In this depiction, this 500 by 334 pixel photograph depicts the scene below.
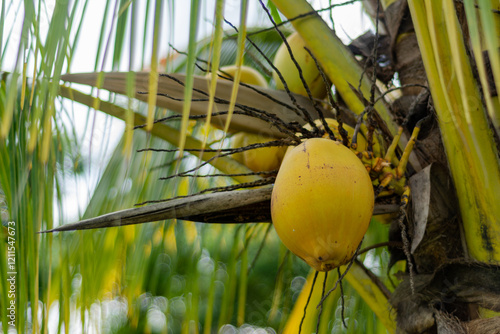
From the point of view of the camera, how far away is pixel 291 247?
0.75 metres

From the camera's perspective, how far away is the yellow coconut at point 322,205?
687 mm

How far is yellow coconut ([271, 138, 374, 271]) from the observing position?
27.0 inches

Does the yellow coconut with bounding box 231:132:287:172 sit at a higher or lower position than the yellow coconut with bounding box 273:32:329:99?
lower

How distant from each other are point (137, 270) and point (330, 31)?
2.39ft

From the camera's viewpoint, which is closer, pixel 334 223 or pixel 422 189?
pixel 334 223

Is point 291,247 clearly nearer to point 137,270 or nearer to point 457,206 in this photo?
point 457,206

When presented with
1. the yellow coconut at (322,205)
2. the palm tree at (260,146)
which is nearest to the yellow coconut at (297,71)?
the palm tree at (260,146)

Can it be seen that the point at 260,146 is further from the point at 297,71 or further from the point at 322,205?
the point at 297,71

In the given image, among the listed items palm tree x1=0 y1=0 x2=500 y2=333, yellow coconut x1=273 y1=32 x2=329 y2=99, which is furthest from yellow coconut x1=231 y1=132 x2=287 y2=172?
yellow coconut x1=273 y1=32 x2=329 y2=99

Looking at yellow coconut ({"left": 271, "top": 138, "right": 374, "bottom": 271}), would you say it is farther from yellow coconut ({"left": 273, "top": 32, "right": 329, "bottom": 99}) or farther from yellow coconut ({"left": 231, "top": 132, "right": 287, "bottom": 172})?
yellow coconut ({"left": 273, "top": 32, "right": 329, "bottom": 99})

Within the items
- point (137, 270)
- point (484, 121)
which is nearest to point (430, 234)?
point (484, 121)

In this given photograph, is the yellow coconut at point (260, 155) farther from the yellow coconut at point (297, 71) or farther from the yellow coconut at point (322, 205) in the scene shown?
the yellow coconut at point (322, 205)

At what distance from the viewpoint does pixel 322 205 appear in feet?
2.24

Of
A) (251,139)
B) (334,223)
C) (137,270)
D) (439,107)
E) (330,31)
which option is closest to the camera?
(334,223)
